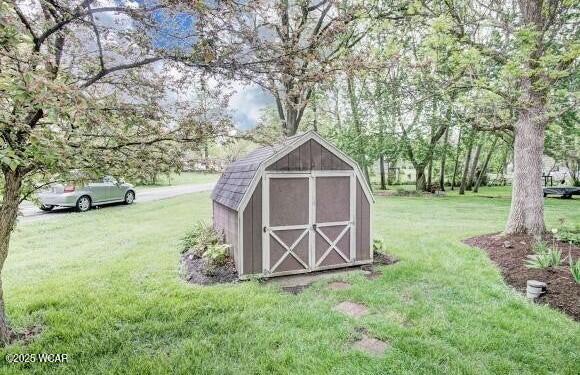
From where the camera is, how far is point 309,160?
6.08m

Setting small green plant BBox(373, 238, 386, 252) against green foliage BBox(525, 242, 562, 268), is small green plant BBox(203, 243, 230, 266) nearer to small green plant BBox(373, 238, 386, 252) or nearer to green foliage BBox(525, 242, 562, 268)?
small green plant BBox(373, 238, 386, 252)

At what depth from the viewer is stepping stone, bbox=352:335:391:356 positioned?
11.3 feet

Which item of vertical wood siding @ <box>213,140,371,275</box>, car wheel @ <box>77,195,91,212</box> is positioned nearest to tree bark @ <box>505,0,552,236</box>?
vertical wood siding @ <box>213,140,371,275</box>

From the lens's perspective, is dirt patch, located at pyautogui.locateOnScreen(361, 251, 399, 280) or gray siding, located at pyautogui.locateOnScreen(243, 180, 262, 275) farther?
dirt patch, located at pyautogui.locateOnScreen(361, 251, 399, 280)

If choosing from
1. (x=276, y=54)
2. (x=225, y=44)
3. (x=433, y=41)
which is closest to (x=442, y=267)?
(x=433, y=41)

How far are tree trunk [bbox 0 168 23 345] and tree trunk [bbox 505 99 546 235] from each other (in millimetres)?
9126

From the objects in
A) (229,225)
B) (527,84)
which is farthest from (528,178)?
(229,225)

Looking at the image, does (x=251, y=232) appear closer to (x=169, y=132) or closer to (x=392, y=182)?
(x=169, y=132)

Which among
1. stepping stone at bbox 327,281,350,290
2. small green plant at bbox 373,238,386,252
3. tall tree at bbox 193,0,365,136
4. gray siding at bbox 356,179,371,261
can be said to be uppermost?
tall tree at bbox 193,0,365,136

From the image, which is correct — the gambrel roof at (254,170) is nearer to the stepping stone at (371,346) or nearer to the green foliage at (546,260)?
the stepping stone at (371,346)

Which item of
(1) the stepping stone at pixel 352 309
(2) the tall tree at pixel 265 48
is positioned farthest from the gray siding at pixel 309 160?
(1) the stepping stone at pixel 352 309

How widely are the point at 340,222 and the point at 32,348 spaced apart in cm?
477

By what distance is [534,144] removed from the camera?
754cm

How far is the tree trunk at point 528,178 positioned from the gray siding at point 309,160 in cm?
457
